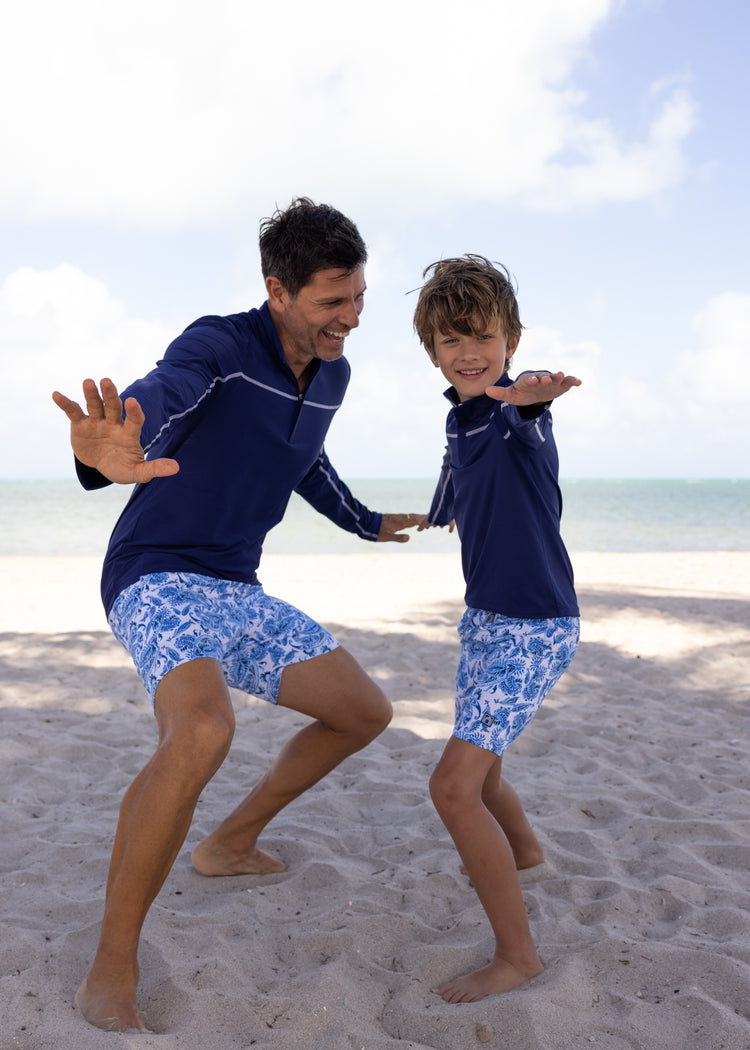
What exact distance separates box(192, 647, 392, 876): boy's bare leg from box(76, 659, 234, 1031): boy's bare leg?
0.68 m

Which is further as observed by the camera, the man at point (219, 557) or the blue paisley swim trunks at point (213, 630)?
the blue paisley swim trunks at point (213, 630)

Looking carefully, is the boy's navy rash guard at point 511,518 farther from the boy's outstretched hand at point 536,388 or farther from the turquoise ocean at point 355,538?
the turquoise ocean at point 355,538

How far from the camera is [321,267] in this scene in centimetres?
285

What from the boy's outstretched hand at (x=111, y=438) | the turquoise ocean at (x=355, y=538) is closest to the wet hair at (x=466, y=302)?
the boy's outstretched hand at (x=111, y=438)

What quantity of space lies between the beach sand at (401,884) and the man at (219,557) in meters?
0.25

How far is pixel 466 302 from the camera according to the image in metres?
2.65

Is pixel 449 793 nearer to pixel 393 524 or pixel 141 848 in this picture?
pixel 141 848

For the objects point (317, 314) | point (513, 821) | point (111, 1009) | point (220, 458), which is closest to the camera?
point (111, 1009)

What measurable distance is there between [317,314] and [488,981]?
213cm

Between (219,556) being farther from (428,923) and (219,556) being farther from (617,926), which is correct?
(617,926)

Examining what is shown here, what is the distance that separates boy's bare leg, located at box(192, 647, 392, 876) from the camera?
112 inches

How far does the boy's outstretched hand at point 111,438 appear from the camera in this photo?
2018mm

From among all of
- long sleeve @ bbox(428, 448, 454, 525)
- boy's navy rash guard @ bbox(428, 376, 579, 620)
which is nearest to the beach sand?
boy's navy rash guard @ bbox(428, 376, 579, 620)

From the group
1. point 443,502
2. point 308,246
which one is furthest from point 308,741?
point 308,246
